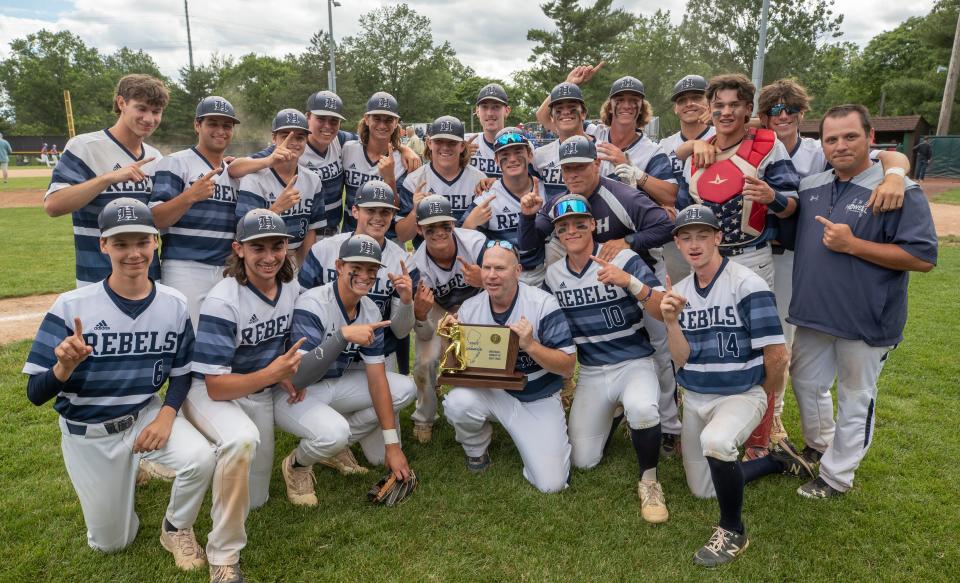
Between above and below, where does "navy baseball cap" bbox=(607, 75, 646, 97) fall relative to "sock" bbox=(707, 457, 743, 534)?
above

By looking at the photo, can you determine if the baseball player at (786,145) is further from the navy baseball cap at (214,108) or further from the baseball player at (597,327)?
the navy baseball cap at (214,108)

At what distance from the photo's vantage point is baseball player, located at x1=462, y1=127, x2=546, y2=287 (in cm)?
563

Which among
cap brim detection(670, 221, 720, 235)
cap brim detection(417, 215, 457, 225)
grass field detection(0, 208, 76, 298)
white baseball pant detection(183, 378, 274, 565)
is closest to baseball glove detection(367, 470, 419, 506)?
white baseball pant detection(183, 378, 274, 565)

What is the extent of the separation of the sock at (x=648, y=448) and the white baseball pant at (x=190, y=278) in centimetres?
358

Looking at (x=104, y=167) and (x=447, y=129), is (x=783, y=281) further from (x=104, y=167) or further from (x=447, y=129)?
(x=104, y=167)

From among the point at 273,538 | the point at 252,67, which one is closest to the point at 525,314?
the point at 273,538

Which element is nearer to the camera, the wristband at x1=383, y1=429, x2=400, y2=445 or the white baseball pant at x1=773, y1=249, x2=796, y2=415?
the wristband at x1=383, y1=429, x2=400, y2=445

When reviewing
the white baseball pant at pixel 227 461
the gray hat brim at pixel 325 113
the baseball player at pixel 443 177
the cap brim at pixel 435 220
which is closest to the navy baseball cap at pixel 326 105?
the gray hat brim at pixel 325 113

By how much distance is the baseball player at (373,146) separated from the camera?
20.5 ft

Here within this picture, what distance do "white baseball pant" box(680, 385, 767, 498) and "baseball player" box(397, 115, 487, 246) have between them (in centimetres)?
294

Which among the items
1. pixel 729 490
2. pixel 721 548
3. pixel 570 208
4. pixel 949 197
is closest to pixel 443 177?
pixel 570 208

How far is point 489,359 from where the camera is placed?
488cm

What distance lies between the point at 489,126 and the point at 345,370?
3175mm

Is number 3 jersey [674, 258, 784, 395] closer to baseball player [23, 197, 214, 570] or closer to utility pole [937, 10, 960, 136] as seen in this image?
baseball player [23, 197, 214, 570]
